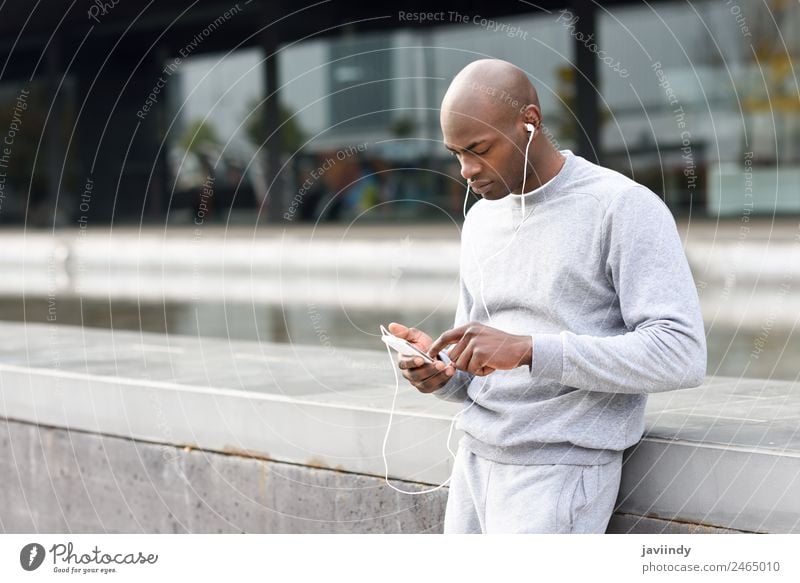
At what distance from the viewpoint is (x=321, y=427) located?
400 cm

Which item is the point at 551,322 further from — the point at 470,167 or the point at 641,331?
the point at 470,167

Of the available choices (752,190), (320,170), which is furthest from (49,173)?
(752,190)

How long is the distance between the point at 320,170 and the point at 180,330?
10.3 meters

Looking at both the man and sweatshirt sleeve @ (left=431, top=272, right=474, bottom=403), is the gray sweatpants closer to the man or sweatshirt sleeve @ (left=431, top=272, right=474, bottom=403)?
the man

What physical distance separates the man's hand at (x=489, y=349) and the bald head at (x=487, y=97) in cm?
50

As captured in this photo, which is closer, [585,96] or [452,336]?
[452,336]

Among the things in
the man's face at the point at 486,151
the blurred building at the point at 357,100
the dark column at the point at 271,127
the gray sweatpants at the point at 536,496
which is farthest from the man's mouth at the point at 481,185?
the dark column at the point at 271,127

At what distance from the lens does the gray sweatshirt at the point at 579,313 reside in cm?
245

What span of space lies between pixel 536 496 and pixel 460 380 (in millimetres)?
428

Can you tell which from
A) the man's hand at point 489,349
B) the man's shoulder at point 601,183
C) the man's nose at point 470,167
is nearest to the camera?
the man's hand at point 489,349

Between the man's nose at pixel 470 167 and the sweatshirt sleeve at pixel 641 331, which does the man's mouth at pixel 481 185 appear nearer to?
the man's nose at pixel 470 167

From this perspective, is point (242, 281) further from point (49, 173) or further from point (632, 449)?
point (632, 449)

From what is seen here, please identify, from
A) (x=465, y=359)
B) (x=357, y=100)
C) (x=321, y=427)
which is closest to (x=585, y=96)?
(x=357, y=100)
